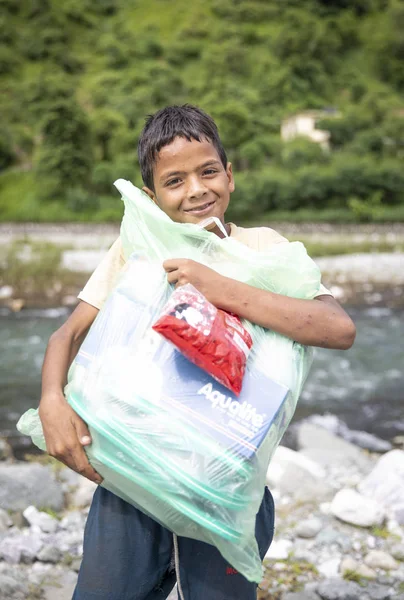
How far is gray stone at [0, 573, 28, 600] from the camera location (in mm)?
1919

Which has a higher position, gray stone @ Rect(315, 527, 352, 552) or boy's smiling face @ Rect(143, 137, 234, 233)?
boy's smiling face @ Rect(143, 137, 234, 233)

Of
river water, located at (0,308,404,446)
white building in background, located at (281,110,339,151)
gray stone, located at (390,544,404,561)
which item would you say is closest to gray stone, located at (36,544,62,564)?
gray stone, located at (390,544,404,561)

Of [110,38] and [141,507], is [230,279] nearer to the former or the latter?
[141,507]

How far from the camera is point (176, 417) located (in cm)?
96

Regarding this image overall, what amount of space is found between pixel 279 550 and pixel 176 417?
1.65 metres

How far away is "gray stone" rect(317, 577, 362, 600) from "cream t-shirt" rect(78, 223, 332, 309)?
1316 mm

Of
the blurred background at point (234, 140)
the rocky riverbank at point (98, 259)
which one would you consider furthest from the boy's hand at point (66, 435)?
the rocky riverbank at point (98, 259)

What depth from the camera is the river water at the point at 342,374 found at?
545 cm

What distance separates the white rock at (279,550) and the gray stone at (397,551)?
402 mm

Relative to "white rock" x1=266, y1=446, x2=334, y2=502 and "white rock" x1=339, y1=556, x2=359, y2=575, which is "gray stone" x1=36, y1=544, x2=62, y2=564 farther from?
"white rock" x1=266, y1=446, x2=334, y2=502

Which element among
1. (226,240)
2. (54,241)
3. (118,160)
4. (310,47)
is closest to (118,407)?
(226,240)

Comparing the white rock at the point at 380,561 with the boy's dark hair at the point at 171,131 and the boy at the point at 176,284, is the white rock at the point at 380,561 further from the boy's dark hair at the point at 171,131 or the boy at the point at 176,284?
the boy's dark hair at the point at 171,131

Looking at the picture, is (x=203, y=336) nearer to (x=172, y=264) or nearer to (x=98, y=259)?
(x=172, y=264)

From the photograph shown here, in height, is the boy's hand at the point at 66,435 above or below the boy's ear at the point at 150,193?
below
